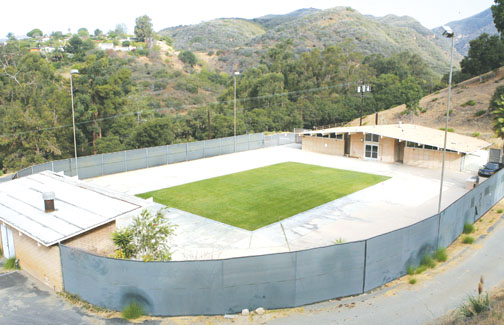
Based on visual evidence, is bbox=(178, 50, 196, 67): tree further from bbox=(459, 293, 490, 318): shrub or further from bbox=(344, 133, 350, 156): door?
bbox=(459, 293, 490, 318): shrub

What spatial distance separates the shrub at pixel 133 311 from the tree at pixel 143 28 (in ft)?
468

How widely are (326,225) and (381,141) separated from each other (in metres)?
20.4

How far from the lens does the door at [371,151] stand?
39.3m

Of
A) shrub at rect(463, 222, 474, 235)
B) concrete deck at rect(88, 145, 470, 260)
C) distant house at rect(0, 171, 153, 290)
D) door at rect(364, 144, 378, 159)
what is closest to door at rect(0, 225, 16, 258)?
distant house at rect(0, 171, 153, 290)

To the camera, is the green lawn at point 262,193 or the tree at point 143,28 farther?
the tree at point 143,28

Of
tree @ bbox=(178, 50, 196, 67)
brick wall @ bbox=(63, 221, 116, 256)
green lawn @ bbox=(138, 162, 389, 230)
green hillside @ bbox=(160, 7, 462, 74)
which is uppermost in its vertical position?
green hillside @ bbox=(160, 7, 462, 74)

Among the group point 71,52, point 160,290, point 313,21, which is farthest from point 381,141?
point 313,21

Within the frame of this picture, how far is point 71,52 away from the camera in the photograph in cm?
11944

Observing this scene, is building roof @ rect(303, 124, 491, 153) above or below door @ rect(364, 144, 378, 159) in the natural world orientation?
above

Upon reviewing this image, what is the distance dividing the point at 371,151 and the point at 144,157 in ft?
A: 70.3

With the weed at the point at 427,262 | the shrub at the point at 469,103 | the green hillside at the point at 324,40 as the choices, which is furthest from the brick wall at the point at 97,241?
the green hillside at the point at 324,40

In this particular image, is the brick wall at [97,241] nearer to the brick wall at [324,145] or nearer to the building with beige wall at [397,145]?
the building with beige wall at [397,145]

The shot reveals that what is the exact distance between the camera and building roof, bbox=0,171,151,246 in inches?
546

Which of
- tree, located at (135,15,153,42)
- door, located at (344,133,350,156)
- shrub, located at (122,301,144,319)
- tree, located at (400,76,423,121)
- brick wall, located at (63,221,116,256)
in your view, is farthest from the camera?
tree, located at (135,15,153,42)
